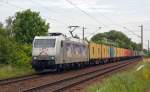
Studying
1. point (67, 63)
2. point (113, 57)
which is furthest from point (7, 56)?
point (113, 57)

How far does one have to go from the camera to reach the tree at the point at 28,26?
56.6 meters

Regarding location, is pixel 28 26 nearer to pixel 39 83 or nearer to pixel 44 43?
pixel 44 43

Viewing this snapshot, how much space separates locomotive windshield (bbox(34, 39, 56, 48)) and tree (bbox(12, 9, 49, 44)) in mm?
22835

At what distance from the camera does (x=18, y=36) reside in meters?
57.0

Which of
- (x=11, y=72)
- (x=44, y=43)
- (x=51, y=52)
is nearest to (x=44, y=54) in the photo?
(x=51, y=52)

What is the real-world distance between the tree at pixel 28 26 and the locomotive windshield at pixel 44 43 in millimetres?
22835

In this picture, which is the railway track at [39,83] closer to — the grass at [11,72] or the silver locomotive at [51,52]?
the grass at [11,72]

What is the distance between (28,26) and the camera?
58250 mm

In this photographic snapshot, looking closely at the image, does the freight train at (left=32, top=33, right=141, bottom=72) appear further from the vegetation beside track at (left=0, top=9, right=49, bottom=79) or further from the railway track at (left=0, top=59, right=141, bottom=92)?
the railway track at (left=0, top=59, right=141, bottom=92)

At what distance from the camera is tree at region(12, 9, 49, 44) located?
56.6m

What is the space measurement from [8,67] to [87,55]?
39.7 feet

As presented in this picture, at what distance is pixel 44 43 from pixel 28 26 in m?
26.1

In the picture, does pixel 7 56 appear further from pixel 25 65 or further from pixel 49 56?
pixel 49 56

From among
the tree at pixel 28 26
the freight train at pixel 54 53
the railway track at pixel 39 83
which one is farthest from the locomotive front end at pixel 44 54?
the tree at pixel 28 26
